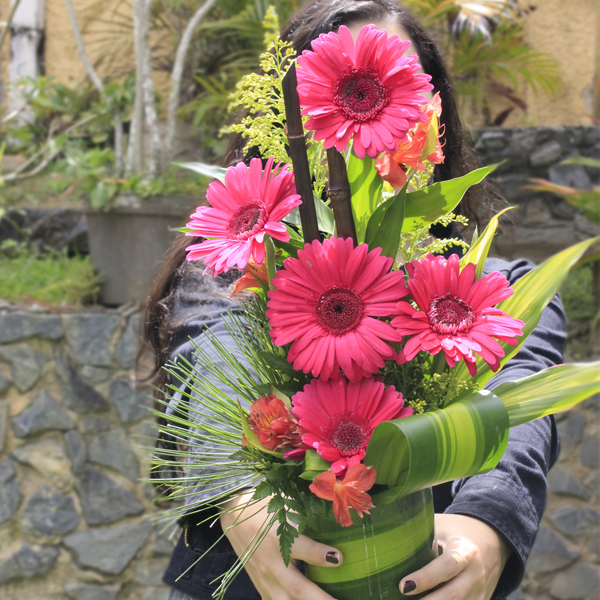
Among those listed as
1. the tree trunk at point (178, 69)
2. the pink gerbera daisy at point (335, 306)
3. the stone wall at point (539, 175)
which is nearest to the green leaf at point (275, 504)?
the pink gerbera daisy at point (335, 306)

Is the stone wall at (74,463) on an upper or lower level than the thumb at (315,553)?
lower

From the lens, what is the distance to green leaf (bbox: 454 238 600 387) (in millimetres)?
610

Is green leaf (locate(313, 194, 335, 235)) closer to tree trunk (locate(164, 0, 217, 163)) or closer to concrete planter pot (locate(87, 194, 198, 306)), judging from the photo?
concrete planter pot (locate(87, 194, 198, 306))

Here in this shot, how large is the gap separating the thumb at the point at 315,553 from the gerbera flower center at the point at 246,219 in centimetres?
32

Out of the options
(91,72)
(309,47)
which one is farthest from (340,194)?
(91,72)

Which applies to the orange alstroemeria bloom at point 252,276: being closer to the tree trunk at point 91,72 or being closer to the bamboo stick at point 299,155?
the bamboo stick at point 299,155

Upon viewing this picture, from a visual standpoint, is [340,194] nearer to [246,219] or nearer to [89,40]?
[246,219]

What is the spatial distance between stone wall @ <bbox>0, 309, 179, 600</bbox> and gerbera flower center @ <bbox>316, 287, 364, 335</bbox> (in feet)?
7.12

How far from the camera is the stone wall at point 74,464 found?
8.51 ft

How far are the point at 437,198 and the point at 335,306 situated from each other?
0.16 m

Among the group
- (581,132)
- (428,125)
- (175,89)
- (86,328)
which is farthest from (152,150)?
(428,125)

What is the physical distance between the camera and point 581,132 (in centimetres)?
335

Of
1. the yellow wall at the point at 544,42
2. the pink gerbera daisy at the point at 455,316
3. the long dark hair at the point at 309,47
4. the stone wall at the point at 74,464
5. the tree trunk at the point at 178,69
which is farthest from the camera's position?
the yellow wall at the point at 544,42

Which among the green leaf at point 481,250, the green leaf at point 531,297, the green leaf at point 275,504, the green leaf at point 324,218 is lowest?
the green leaf at point 275,504
